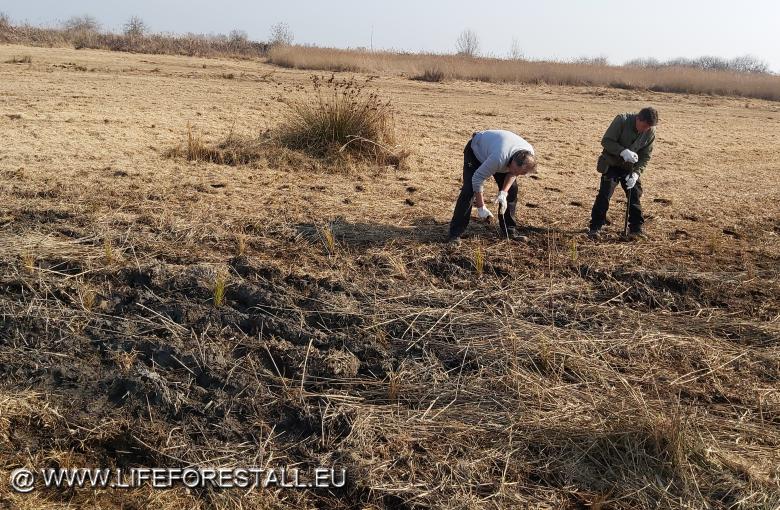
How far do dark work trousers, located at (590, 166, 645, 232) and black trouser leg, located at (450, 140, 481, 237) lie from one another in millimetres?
1205

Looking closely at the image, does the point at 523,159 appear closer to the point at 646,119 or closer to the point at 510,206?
the point at 510,206

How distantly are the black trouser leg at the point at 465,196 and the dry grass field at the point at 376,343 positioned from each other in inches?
10.2

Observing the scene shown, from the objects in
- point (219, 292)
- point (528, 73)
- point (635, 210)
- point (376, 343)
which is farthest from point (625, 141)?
point (528, 73)

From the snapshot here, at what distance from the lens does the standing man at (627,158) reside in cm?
511

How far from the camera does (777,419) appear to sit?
124 inches

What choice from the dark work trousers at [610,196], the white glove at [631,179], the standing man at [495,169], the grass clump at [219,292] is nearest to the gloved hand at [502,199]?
the standing man at [495,169]

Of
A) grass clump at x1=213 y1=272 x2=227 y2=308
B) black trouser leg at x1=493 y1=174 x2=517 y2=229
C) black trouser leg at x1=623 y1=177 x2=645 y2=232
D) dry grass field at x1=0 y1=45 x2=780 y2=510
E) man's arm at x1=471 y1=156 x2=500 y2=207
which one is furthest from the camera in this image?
black trouser leg at x1=623 y1=177 x2=645 y2=232

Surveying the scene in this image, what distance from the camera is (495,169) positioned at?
457cm

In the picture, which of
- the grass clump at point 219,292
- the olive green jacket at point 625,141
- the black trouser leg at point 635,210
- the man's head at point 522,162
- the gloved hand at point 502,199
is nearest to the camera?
the grass clump at point 219,292

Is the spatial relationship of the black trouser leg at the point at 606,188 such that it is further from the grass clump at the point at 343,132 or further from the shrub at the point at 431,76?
the shrub at the point at 431,76

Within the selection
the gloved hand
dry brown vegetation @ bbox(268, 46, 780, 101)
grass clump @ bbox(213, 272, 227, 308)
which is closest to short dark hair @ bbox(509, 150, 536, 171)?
the gloved hand

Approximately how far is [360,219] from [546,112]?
33.0 ft

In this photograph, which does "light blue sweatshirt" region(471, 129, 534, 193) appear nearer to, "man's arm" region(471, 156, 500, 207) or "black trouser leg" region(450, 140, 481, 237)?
"man's arm" region(471, 156, 500, 207)

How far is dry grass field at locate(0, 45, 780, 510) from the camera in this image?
2789 mm
